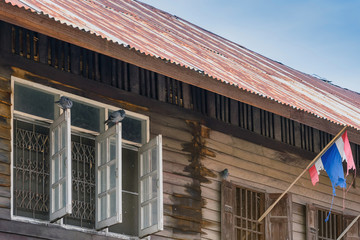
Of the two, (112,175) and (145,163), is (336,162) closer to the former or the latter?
(145,163)

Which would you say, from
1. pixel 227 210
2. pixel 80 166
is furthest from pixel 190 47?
pixel 80 166

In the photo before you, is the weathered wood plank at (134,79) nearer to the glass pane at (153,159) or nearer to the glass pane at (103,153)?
the glass pane at (153,159)

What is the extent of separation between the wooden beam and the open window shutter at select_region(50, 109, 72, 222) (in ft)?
2.80

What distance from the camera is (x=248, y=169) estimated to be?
13.5 m

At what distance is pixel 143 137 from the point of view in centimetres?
1199

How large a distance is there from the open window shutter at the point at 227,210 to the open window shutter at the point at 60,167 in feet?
10.4

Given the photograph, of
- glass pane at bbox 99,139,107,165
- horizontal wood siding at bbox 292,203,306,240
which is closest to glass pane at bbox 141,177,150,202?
glass pane at bbox 99,139,107,165

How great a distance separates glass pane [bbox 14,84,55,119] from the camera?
1062cm

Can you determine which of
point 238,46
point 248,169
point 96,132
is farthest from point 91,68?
point 238,46

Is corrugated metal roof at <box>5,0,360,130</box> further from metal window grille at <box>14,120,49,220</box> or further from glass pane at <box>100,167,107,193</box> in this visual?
glass pane at <box>100,167,107,193</box>

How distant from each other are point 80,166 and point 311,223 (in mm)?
4672

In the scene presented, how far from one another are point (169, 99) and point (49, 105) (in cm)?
A: 216

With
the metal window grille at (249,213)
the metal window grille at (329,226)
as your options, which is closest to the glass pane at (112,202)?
the metal window grille at (249,213)

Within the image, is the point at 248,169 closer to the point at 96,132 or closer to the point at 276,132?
the point at 276,132
